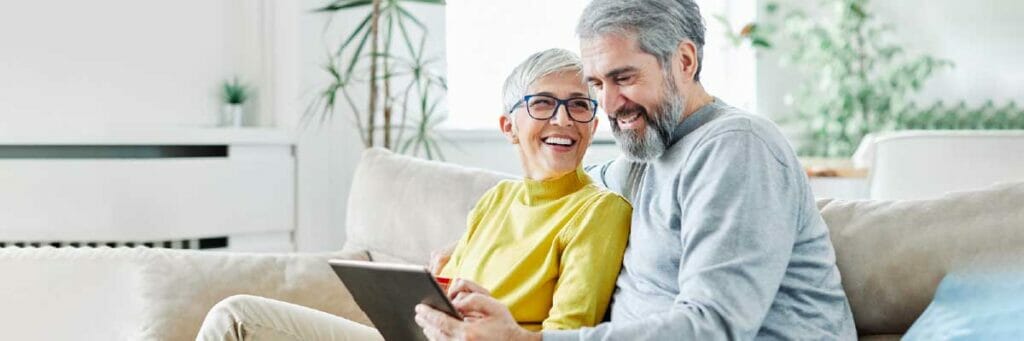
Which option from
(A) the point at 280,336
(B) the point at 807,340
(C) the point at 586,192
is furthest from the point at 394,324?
(B) the point at 807,340

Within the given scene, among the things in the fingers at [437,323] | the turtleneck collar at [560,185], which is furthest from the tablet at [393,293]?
the turtleneck collar at [560,185]

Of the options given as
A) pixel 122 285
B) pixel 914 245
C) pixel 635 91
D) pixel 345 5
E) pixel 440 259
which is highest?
pixel 345 5

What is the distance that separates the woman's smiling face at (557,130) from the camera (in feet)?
6.42

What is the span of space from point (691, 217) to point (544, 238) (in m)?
0.35

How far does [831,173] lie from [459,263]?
278 centimetres

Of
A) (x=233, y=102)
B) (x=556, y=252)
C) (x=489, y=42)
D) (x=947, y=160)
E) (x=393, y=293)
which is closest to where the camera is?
(x=393, y=293)

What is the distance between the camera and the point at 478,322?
1.62m

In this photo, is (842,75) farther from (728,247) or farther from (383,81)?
(728,247)

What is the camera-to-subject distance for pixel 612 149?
16.7ft

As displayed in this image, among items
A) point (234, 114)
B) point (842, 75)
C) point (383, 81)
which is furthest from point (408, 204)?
point (842, 75)

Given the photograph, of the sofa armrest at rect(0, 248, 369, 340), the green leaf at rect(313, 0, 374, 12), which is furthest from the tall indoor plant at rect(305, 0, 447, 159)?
the sofa armrest at rect(0, 248, 369, 340)

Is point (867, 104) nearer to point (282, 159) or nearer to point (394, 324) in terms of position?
point (282, 159)

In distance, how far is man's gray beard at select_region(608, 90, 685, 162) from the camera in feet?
5.80

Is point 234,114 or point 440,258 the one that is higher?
point 234,114
